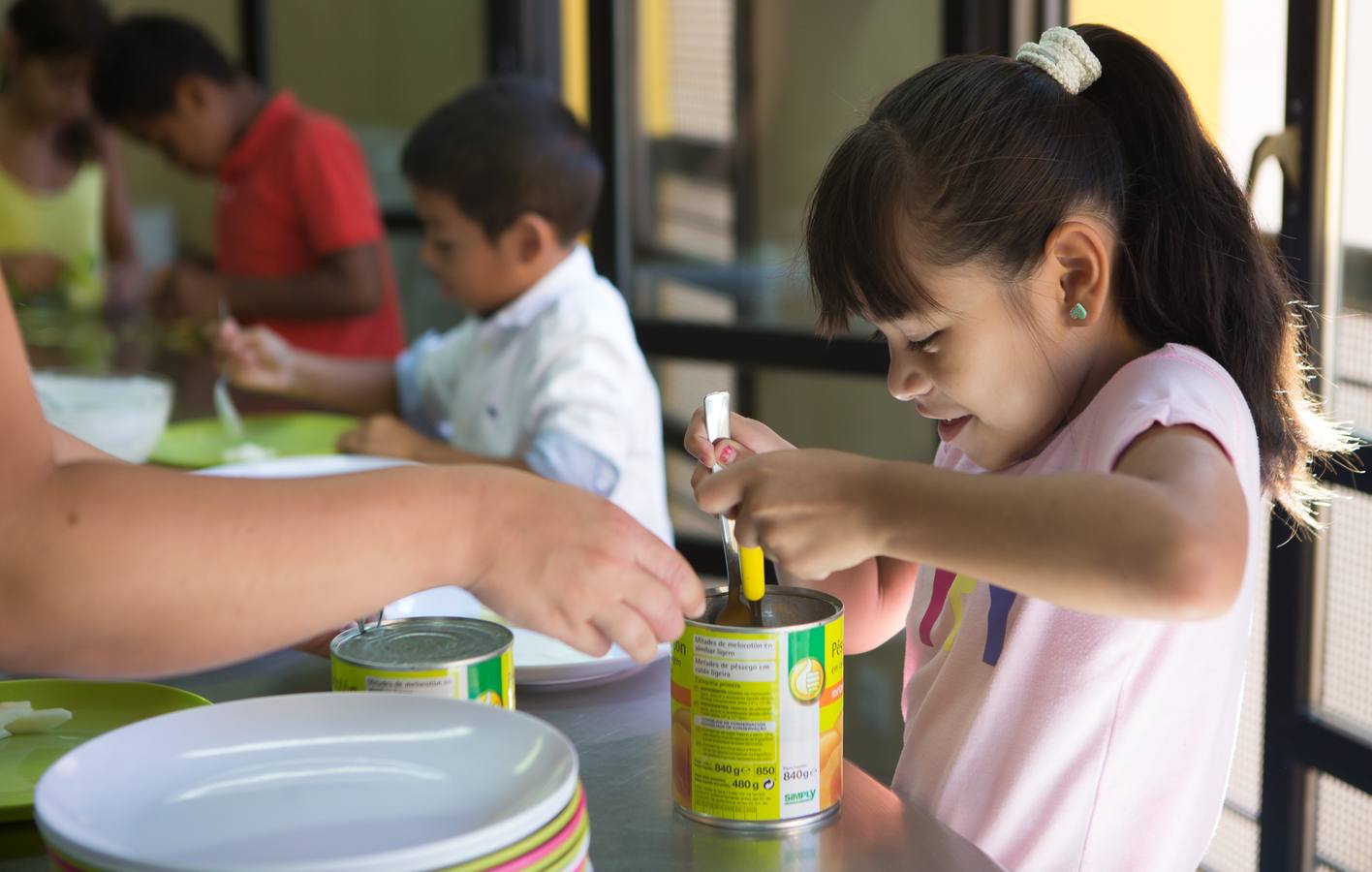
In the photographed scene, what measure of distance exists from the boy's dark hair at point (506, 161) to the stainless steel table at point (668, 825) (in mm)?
1337

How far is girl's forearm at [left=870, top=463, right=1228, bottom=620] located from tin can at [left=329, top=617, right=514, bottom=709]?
0.26 metres

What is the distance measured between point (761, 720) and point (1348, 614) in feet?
5.13

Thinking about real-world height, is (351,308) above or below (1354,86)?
below

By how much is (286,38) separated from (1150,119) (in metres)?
4.71

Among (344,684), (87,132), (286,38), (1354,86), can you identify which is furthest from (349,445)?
(286,38)

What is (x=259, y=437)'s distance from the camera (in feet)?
7.59

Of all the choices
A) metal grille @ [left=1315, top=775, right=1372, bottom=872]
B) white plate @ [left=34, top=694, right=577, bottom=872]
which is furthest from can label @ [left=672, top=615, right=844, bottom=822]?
metal grille @ [left=1315, top=775, right=1372, bottom=872]

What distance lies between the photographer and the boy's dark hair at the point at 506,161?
2.29 m

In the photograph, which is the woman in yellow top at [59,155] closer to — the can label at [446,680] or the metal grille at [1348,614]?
the metal grille at [1348,614]

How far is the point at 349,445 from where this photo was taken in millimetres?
2123

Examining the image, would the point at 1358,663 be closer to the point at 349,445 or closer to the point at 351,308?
the point at 349,445

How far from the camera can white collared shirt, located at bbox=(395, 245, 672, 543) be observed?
2.06m

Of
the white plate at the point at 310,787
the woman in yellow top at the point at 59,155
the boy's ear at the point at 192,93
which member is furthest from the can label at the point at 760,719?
the woman in yellow top at the point at 59,155

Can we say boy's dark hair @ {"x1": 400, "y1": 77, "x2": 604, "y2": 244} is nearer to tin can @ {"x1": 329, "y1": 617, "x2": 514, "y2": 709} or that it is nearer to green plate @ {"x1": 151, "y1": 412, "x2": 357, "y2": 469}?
green plate @ {"x1": 151, "y1": 412, "x2": 357, "y2": 469}
